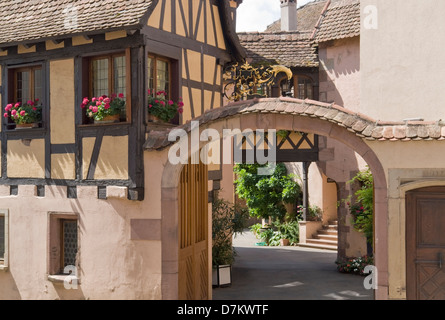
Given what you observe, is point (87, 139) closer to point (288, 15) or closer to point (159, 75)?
point (159, 75)

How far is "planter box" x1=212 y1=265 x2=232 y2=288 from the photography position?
12.9m

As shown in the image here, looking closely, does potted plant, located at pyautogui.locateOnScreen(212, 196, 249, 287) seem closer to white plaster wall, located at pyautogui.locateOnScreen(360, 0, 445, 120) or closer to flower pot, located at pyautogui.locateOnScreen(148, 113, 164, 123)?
flower pot, located at pyautogui.locateOnScreen(148, 113, 164, 123)

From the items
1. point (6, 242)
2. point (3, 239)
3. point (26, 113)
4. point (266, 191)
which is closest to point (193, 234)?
point (6, 242)

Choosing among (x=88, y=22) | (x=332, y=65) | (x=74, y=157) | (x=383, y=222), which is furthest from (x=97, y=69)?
(x=332, y=65)

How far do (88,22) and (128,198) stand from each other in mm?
3061

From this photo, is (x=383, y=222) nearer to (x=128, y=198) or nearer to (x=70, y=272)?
(x=128, y=198)

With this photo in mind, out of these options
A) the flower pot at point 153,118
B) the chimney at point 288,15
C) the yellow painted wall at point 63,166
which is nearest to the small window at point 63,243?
the yellow painted wall at point 63,166

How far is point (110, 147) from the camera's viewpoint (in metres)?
10.2

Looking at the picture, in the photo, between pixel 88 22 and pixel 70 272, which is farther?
pixel 70 272

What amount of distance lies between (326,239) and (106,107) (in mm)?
11901

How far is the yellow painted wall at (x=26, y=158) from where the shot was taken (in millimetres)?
10969

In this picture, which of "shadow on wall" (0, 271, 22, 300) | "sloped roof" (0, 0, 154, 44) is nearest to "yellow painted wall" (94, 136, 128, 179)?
"sloped roof" (0, 0, 154, 44)

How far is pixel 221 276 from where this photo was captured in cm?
1297

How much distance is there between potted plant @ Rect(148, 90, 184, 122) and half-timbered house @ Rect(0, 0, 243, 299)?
0.23 meters
